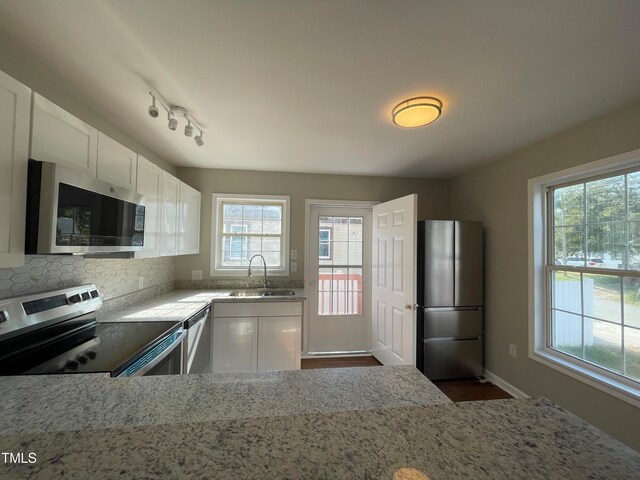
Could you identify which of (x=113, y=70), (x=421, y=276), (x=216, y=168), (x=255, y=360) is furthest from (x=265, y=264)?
(x=113, y=70)

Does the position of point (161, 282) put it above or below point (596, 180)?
below

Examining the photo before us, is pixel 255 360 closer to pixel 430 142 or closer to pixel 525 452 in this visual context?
pixel 525 452

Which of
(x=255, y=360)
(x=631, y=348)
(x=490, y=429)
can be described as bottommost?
(x=255, y=360)

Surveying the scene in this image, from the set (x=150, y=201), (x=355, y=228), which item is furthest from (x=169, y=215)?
(x=355, y=228)

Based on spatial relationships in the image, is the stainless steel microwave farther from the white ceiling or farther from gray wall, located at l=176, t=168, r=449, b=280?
gray wall, located at l=176, t=168, r=449, b=280

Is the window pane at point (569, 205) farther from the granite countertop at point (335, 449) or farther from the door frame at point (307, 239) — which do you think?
the granite countertop at point (335, 449)

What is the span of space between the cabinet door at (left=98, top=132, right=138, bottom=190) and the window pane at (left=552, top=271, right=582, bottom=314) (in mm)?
3426

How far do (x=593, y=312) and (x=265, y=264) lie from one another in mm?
3007

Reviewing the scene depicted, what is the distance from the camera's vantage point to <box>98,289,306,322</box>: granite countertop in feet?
6.08

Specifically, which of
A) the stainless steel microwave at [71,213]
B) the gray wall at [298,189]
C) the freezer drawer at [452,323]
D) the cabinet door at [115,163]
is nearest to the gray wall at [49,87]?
the cabinet door at [115,163]

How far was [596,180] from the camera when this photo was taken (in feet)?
6.27

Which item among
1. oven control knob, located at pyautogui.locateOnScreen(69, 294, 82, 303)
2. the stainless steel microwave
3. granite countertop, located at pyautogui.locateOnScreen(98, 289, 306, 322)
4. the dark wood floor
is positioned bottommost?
the dark wood floor

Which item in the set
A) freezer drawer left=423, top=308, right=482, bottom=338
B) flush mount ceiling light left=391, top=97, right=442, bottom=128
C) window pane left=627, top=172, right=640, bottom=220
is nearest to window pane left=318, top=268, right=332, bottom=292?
freezer drawer left=423, top=308, right=482, bottom=338

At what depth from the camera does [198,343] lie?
7.16 ft
